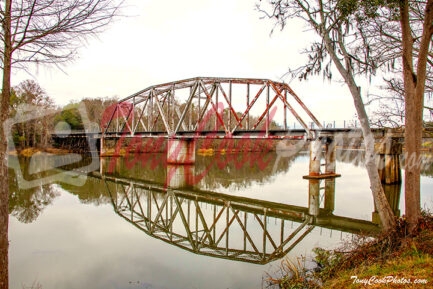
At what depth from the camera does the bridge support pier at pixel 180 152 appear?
37344 millimetres

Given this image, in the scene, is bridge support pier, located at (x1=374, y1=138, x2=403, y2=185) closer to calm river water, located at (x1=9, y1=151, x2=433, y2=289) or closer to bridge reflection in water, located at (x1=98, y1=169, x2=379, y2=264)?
calm river water, located at (x1=9, y1=151, x2=433, y2=289)

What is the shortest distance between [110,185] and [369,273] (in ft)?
66.8

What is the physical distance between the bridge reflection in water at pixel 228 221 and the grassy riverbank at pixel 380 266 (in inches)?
74.5

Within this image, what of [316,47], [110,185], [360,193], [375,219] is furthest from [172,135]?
[316,47]

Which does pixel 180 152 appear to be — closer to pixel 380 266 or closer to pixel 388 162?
pixel 388 162

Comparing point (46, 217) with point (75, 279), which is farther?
point (46, 217)

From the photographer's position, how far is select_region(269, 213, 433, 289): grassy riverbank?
492cm

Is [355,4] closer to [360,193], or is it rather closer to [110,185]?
[360,193]

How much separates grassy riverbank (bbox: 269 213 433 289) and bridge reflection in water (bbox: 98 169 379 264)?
189 cm

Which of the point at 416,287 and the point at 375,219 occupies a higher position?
the point at 416,287

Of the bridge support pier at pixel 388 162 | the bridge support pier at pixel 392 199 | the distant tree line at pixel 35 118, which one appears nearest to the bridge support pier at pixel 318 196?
the bridge support pier at pixel 392 199

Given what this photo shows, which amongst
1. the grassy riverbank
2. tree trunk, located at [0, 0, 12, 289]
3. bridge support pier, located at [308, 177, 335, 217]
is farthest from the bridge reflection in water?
tree trunk, located at [0, 0, 12, 289]

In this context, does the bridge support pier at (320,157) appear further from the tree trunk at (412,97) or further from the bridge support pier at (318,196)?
the tree trunk at (412,97)

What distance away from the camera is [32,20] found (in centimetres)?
525
